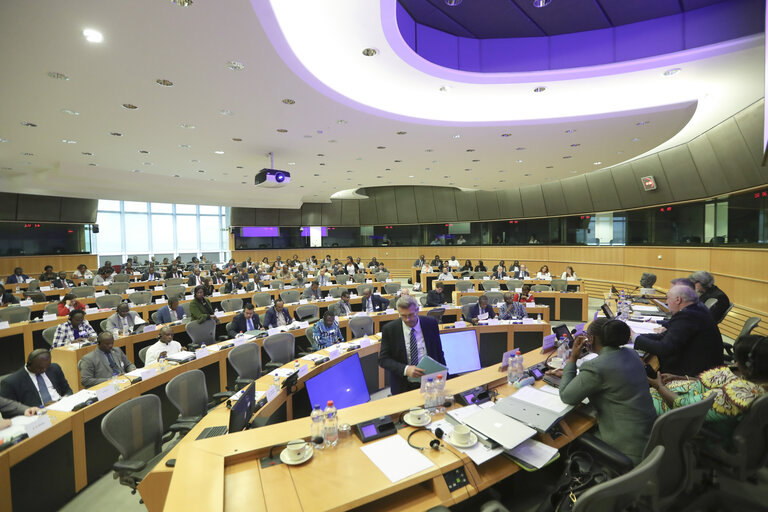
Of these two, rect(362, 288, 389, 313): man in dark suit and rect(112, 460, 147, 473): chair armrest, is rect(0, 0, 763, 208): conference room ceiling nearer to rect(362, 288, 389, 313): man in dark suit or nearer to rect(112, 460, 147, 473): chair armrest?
rect(362, 288, 389, 313): man in dark suit

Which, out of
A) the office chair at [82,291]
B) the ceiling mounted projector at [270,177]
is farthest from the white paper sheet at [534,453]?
the office chair at [82,291]

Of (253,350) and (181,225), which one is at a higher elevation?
(181,225)

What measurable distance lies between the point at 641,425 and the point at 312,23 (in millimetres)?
5263

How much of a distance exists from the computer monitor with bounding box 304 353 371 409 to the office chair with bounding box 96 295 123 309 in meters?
7.43

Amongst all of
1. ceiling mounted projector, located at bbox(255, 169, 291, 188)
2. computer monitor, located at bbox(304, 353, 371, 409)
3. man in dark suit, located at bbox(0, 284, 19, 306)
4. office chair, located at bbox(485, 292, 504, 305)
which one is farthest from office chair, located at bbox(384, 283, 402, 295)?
man in dark suit, located at bbox(0, 284, 19, 306)

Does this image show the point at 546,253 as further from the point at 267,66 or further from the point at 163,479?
the point at 163,479

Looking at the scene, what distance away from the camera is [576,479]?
204 cm

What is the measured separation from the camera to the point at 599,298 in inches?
502

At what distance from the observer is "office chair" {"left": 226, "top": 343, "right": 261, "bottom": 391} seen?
14.6 ft

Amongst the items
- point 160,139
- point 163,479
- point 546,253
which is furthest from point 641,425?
point 546,253

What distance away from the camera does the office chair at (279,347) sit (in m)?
5.03

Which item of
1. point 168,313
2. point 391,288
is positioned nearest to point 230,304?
point 168,313

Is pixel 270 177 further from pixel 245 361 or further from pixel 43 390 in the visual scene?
pixel 43 390

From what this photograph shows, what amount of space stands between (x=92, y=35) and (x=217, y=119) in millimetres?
2522
